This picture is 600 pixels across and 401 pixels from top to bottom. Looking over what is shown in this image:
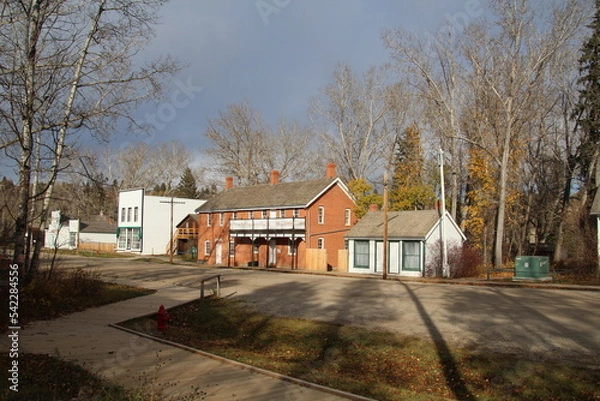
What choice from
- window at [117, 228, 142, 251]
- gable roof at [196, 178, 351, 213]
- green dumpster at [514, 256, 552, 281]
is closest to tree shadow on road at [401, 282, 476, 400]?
green dumpster at [514, 256, 552, 281]

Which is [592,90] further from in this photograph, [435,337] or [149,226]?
[149,226]

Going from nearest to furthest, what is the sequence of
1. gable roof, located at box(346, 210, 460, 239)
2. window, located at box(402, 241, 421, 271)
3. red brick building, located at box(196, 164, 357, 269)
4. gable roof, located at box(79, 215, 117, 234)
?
window, located at box(402, 241, 421, 271) < gable roof, located at box(346, 210, 460, 239) < red brick building, located at box(196, 164, 357, 269) < gable roof, located at box(79, 215, 117, 234)

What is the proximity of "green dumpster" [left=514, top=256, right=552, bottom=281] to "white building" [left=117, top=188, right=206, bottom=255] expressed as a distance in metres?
42.8

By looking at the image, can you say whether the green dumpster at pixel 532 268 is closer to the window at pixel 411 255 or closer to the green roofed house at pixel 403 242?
the green roofed house at pixel 403 242

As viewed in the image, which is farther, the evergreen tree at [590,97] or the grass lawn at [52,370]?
the evergreen tree at [590,97]

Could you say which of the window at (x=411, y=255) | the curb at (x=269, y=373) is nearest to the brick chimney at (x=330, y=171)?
the window at (x=411, y=255)

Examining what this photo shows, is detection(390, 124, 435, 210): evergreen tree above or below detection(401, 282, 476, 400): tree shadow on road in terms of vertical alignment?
above

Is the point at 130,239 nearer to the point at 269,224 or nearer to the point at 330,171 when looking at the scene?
the point at 269,224

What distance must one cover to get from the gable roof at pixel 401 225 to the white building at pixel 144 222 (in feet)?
98.5

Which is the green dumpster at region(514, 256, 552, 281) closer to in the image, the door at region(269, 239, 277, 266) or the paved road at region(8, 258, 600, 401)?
the paved road at region(8, 258, 600, 401)

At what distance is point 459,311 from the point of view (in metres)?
17.0

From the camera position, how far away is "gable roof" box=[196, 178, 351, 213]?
4356 centimetres

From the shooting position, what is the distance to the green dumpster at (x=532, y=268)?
2736cm

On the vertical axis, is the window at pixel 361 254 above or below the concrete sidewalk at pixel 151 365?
above
